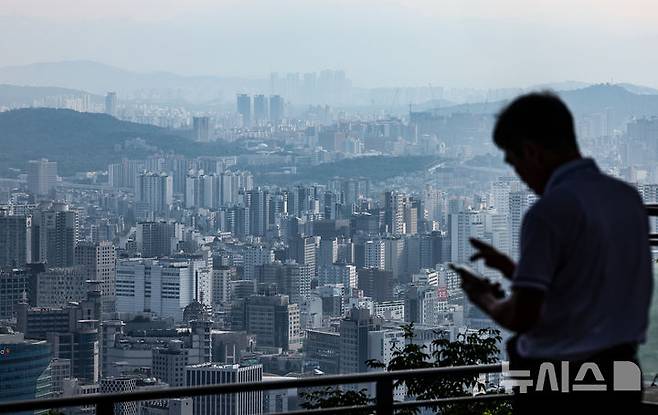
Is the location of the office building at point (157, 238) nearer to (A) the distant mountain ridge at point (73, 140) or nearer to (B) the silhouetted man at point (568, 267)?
(A) the distant mountain ridge at point (73, 140)

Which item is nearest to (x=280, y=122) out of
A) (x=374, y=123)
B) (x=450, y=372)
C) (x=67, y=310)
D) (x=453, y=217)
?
(x=374, y=123)

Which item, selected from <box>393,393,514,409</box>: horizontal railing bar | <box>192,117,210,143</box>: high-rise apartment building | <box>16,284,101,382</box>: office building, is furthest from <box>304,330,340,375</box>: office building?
<box>192,117,210,143</box>: high-rise apartment building

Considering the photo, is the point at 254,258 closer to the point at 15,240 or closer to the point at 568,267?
the point at 15,240

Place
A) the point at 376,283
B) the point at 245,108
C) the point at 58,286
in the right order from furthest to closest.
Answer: the point at 245,108, the point at 376,283, the point at 58,286

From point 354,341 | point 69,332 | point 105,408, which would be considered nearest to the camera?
point 105,408

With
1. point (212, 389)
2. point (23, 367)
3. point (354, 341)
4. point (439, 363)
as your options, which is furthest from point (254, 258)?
point (212, 389)

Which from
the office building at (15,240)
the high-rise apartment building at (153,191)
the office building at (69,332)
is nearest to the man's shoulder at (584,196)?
the office building at (69,332)
